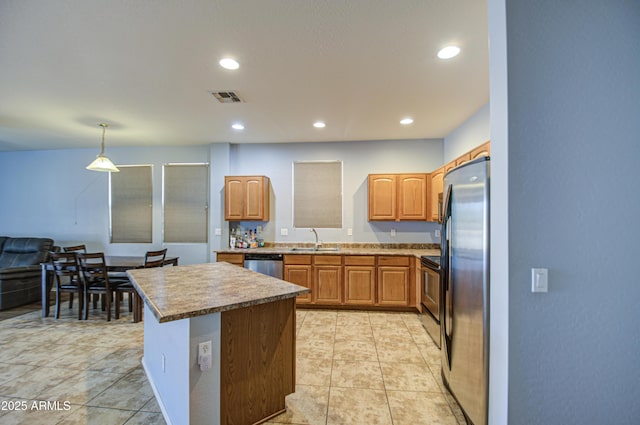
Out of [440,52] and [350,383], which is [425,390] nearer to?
[350,383]

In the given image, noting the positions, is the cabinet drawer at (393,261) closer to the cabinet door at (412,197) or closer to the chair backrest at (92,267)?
the cabinet door at (412,197)

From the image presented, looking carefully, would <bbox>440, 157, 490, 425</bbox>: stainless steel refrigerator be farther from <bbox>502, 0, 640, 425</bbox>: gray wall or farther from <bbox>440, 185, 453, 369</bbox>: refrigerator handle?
<bbox>502, 0, 640, 425</bbox>: gray wall

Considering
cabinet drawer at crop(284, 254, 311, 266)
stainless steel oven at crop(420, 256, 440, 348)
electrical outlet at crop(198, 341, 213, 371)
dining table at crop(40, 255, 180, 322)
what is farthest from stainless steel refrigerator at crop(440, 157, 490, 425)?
dining table at crop(40, 255, 180, 322)

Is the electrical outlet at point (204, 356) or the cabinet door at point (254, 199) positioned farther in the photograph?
the cabinet door at point (254, 199)

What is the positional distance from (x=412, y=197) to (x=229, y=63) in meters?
3.28

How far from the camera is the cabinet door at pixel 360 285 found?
13.7 ft

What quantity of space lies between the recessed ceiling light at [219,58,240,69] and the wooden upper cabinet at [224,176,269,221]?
2.43 metres

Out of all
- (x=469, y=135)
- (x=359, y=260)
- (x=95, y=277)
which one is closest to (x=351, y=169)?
(x=359, y=260)

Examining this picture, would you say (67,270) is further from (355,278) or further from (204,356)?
(355,278)

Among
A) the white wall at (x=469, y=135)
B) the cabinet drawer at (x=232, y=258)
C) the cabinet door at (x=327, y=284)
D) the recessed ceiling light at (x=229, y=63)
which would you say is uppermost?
the recessed ceiling light at (x=229, y=63)

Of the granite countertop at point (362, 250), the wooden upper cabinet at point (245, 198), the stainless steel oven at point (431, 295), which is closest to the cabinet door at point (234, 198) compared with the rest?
the wooden upper cabinet at point (245, 198)

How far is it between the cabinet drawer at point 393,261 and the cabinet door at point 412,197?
0.72 metres

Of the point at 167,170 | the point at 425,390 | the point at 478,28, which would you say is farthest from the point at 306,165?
the point at 425,390

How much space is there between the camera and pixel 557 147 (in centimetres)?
135
